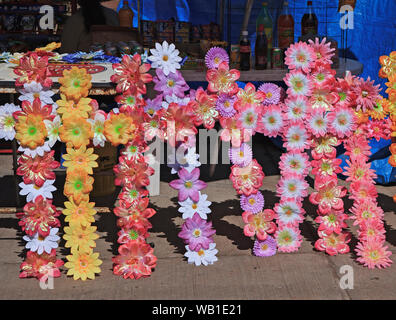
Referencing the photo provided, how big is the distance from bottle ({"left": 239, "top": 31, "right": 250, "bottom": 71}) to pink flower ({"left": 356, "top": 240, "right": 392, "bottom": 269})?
4.33 ft

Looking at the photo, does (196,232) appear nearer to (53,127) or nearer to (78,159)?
(78,159)

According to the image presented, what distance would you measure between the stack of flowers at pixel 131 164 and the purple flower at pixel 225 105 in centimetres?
35

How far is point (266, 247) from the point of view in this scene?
3551 mm

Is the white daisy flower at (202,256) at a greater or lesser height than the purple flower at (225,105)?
lesser

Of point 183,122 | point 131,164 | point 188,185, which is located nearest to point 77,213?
point 131,164

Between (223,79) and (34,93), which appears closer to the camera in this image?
(34,93)

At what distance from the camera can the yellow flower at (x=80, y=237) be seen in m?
3.22

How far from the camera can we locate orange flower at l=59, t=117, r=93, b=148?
3.13m

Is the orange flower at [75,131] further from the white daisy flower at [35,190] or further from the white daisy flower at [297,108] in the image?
the white daisy flower at [297,108]

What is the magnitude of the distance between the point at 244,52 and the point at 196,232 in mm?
1221

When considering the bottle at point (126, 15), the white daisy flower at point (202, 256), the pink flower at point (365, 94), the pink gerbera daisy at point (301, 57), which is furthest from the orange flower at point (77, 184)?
the bottle at point (126, 15)

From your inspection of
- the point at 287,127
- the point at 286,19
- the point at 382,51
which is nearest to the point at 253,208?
the point at 287,127

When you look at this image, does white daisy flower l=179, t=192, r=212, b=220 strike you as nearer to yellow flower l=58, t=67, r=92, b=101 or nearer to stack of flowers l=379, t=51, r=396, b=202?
yellow flower l=58, t=67, r=92, b=101

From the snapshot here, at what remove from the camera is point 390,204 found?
4512 mm
